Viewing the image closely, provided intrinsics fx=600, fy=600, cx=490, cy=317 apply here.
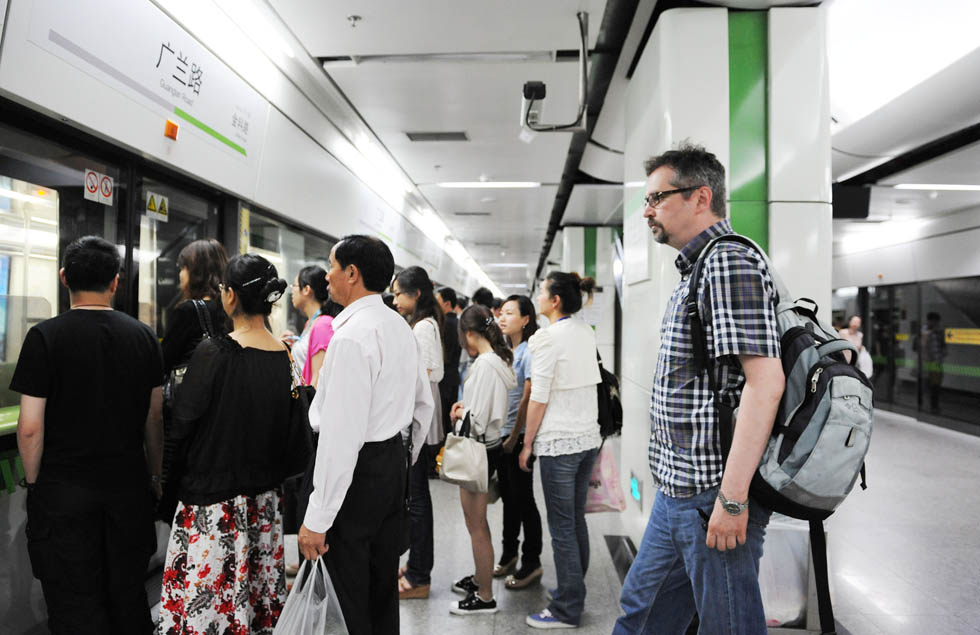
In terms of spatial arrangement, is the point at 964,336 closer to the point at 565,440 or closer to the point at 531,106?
the point at 531,106

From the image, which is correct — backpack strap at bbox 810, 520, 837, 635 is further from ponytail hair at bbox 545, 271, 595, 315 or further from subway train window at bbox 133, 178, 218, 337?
subway train window at bbox 133, 178, 218, 337

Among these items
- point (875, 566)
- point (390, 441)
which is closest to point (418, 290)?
point (390, 441)

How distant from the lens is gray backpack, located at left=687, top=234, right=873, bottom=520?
136 centimetres

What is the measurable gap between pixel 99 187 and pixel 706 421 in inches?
112

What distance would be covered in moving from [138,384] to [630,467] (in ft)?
8.90

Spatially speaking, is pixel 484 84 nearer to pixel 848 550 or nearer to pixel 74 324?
pixel 74 324

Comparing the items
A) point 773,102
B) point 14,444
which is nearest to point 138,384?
point 14,444

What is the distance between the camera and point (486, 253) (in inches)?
667

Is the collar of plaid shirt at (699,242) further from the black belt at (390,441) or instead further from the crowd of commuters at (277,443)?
the black belt at (390,441)

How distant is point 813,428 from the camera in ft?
4.56

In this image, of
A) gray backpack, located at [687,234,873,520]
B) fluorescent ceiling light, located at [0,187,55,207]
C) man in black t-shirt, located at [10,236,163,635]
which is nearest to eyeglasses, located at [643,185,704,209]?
gray backpack, located at [687,234,873,520]

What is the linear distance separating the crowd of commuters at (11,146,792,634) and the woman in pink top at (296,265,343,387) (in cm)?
49

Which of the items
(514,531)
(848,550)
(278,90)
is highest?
(278,90)

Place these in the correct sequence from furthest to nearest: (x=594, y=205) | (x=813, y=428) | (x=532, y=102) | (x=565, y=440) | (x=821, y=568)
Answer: (x=594, y=205) < (x=532, y=102) < (x=565, y=440) < (x=821, y=568) < (x=813, y=428)
